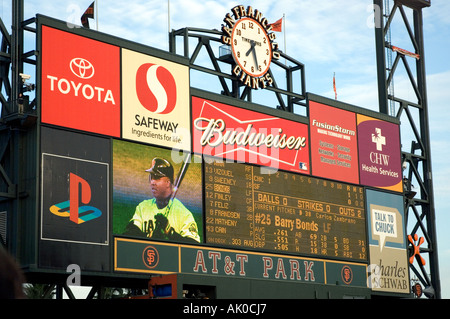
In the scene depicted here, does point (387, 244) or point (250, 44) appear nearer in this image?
point (250, 44)

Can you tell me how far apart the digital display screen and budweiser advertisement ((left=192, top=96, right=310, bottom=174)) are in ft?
0.99

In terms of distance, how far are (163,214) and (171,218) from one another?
266 millimetres

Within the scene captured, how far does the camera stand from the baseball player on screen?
18328 millimetres

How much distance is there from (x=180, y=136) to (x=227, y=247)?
9.72 feet

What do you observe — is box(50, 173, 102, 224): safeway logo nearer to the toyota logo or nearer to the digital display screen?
the toyota logo

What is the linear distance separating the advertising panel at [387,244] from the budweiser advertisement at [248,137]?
3.29 m

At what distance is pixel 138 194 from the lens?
723 inches

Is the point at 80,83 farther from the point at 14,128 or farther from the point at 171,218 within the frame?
the point at 171,218

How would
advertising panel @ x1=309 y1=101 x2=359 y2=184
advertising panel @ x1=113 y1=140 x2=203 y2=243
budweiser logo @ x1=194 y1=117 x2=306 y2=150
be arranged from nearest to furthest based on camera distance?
advertising panel @ x1=113 y1=140 x2=203 y2=243
budweiser logo @ x1=194 y1=117 x2=306 y2=150
advertising panel @ x1=309 y1=101 x2=359 y2=184

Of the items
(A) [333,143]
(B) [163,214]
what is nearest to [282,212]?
(A) [333,143]

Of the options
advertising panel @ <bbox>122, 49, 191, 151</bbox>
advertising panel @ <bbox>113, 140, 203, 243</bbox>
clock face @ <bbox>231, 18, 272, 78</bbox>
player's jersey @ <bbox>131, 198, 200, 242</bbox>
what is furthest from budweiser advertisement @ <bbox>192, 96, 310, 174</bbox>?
Answer: player's jersey @ <bbox>131, 198, 200, 242</bbox>

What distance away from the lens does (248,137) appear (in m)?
21.2

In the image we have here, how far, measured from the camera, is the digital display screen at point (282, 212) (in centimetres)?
1994

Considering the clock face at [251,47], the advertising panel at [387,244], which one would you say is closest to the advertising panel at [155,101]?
the clock face at [251,47]
